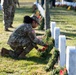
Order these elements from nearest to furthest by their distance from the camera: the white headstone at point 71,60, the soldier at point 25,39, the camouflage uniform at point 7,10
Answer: the white headstone at point 71,60 < the soldier at point 25,39 < the camouflage uniform at point 7,10

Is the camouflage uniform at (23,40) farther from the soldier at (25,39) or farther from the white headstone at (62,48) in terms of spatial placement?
the white headstone at (62,48)

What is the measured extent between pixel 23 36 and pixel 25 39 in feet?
0.27

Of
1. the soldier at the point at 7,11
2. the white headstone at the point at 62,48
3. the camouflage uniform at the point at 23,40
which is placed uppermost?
the white headstone at the point at 62,48

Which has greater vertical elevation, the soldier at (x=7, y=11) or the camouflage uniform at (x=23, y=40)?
the camouflage uniform at (x=23, y=40)

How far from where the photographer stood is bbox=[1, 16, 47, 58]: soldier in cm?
737

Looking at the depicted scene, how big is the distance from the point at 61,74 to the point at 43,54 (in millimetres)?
2654

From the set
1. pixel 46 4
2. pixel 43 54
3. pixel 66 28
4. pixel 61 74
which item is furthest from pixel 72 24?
pixel 61 74

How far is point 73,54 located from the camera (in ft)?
15.2

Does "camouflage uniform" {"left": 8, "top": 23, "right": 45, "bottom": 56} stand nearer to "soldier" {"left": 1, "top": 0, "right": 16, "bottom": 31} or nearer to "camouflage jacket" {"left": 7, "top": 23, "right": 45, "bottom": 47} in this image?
"camouflage jacket" {"left": 7, "top": 23, "right": 45, "bottom": 47}

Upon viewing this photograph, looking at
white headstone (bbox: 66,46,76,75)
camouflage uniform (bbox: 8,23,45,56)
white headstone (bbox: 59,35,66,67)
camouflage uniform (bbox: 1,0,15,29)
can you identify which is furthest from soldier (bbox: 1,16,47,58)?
camouflage uniform (bbox: 1,0,15,29)

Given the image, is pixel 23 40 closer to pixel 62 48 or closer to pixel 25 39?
pixel 25 39

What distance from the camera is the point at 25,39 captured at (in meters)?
7.56

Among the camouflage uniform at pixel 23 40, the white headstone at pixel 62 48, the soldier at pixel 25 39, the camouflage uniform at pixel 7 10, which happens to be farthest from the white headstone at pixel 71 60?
the camouflage uniform at pixel 7 10

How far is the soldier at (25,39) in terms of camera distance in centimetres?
737
